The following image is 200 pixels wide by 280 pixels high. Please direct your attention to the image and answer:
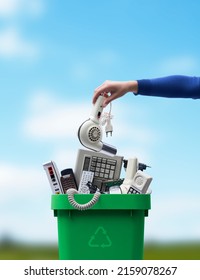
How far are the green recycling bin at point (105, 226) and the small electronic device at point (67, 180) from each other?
0.07 metres

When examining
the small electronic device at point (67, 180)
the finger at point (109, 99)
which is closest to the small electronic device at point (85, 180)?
the small electronic device at point (67, 180)

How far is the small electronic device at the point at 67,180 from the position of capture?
A: 6.61ft

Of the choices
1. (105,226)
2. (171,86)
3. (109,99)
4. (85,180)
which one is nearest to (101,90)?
(109,99)

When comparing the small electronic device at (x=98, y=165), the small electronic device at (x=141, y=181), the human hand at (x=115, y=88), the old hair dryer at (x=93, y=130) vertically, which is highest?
the human hand at (x=115, y=88)

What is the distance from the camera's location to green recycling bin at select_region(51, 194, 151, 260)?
6.37ft

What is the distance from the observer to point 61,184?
2.02 m

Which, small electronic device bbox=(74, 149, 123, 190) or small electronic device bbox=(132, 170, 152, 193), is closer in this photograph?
small electronic device bbox=(132, 170, 152, 193)

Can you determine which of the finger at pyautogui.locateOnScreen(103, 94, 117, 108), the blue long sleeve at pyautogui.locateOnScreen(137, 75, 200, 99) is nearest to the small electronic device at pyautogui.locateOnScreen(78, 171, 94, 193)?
the finger at pyautogui.locateOnScreen(103, 94, 117, 108)

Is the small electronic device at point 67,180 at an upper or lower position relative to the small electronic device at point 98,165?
lower

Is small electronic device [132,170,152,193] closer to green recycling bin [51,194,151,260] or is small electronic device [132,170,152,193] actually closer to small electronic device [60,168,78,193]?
green recycling bin [51,194,151,260]

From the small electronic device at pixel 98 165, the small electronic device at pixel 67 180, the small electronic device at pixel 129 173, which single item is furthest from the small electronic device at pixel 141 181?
the small electronic device at pixel 67 180

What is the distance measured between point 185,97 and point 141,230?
565 millimetres

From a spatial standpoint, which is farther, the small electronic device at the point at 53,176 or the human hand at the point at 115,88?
the small electronic device at the point at 53,176

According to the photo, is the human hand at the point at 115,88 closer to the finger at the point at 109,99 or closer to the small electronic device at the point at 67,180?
the finger at the point at 109,99
